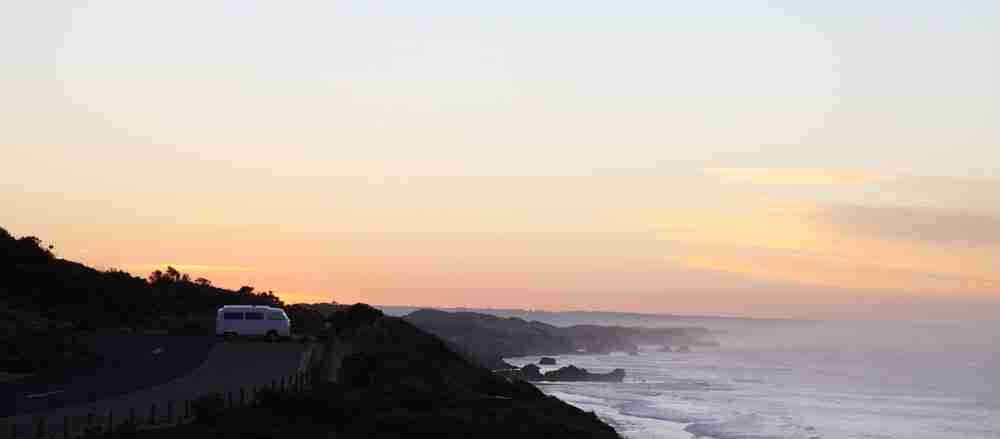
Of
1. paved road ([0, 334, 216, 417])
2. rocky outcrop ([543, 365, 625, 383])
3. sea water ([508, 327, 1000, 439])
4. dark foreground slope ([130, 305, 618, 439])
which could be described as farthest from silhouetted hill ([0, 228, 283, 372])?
rocky outcrop ([543, 365, 625, 383])

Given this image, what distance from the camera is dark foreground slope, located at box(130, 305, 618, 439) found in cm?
3198

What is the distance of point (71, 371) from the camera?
1777 inches

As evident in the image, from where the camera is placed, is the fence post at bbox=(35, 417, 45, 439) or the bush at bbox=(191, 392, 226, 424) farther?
the bush at bbox=(191, 392, 226, 424)

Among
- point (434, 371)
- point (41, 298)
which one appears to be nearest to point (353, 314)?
point (41, 298)

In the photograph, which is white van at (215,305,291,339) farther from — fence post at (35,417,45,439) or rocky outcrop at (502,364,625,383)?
rocky outcrop at (502,364,625,383)

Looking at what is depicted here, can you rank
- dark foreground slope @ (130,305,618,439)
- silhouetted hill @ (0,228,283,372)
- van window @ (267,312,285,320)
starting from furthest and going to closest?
1. van window @ (267,312,285,320)
2. silhouetted hill @ (0,228,283,372)
3. dark foreground slope @ (130,305,618,439)

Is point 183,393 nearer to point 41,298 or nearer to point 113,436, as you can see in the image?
point 113,436

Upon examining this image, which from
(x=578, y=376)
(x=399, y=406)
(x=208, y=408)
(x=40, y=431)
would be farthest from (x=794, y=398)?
(x=40, y=431)

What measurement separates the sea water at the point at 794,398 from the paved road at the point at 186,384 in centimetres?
1931

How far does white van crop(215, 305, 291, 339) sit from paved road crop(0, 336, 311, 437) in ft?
8.76

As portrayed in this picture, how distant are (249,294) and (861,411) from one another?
43.8 metres

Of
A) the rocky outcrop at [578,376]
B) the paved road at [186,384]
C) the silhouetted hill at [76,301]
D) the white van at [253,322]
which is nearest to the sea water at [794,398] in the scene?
the rocky outcrop at [578,376]

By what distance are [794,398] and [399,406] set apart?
66.3 meters

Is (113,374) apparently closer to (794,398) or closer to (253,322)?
(253,322)
